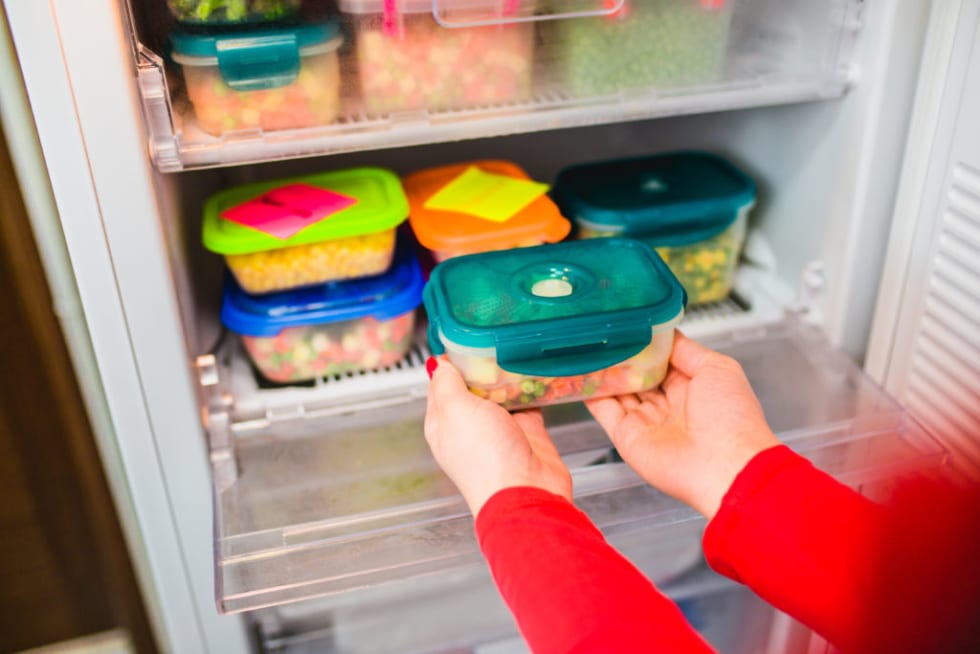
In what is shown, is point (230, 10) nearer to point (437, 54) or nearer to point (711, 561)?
point (437, 54)

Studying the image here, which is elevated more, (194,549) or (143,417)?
(143,417)

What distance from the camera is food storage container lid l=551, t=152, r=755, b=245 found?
1.13 meters

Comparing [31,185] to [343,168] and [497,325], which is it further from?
[497,325]

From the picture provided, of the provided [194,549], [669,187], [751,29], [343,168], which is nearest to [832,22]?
[751,29]

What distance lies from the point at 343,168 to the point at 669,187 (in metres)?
0.47

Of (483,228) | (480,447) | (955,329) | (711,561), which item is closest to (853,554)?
(711,561)

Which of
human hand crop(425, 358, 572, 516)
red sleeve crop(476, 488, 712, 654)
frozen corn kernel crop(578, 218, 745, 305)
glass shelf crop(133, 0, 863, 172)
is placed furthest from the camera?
frozen corn kernel crop(578, 218, 745, 305)

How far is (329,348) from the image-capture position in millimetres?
1083

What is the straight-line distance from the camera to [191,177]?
1133 mm

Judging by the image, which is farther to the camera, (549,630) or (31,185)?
Answer: (31,185)

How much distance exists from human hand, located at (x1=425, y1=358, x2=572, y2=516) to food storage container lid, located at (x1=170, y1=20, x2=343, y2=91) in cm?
35

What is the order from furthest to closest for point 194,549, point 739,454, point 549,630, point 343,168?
point 343,168, point 194,549, point 739,454, point 549,630

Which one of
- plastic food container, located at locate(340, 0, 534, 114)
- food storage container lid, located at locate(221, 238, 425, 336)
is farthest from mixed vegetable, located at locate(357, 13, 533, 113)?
food storage container lid, located at locate(221, 238, 425, 336)

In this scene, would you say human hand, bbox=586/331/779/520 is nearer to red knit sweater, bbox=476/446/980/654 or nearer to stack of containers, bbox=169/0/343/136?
red knit sweater, bbox=476/446/980/654
